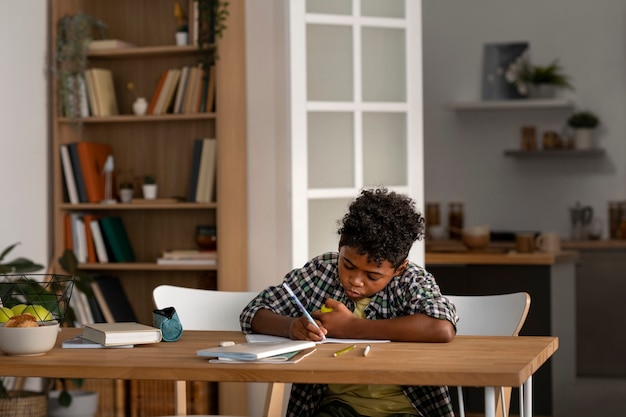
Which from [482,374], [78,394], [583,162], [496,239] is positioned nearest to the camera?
[482,374]

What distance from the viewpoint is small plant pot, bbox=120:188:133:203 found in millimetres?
4785

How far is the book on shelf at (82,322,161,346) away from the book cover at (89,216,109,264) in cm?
251

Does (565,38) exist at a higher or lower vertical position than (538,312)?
higher

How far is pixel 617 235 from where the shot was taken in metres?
7.04

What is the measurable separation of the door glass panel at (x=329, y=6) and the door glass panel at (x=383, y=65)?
0.41 ft

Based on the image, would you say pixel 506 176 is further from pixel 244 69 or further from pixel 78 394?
pixel 78 394

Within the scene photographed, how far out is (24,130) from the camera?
454cm

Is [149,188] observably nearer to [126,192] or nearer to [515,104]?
[126,192]

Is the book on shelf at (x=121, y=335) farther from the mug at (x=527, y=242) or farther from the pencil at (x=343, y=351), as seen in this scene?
the mug at (x=527, y=242)

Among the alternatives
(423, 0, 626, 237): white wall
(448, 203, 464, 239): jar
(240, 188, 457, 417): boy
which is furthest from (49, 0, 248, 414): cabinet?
(423, 0, 626, 237): white wall

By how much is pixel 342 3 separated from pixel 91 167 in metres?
1.47

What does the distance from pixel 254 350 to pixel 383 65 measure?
2460 millimetres

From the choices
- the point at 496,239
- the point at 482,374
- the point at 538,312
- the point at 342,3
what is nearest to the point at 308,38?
the point at 342,3

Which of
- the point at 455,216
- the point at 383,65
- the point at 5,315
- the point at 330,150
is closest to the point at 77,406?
the point at 330,150
